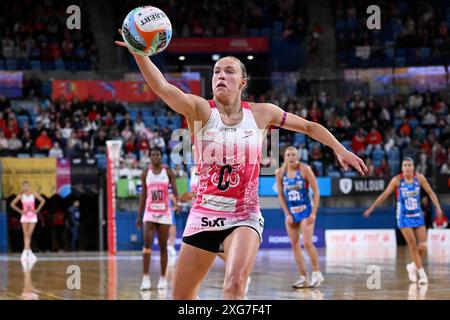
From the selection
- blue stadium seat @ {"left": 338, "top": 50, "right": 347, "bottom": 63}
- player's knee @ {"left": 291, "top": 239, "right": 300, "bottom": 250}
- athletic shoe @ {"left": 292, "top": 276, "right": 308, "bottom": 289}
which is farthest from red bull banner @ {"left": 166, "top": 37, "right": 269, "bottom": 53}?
athletic shoe @ {"left": 292, "top": 276, "right": 308, "bottom": 289}

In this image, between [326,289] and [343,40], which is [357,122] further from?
[326,289]

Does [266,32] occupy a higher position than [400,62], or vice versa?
Answer: [266,32]

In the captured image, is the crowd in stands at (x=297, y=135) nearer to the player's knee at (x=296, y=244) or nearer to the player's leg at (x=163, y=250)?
the player's leg at (x=163, y=250)

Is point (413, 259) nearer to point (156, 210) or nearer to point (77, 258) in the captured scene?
point (156, 210)

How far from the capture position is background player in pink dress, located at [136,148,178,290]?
14.2m

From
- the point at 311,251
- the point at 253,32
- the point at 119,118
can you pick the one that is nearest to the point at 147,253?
the point at 311,251

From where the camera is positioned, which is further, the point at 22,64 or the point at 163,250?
the point at 22,64

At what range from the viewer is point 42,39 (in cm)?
3391

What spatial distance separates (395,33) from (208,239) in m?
30.8

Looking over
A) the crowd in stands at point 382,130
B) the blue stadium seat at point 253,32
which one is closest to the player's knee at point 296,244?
the crowd in stands at point 382,130

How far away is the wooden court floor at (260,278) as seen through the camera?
12875mm

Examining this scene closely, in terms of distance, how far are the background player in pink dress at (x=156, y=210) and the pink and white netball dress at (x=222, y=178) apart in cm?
732

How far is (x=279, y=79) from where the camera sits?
30.9 meters

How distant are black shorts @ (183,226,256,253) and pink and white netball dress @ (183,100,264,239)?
34mm
